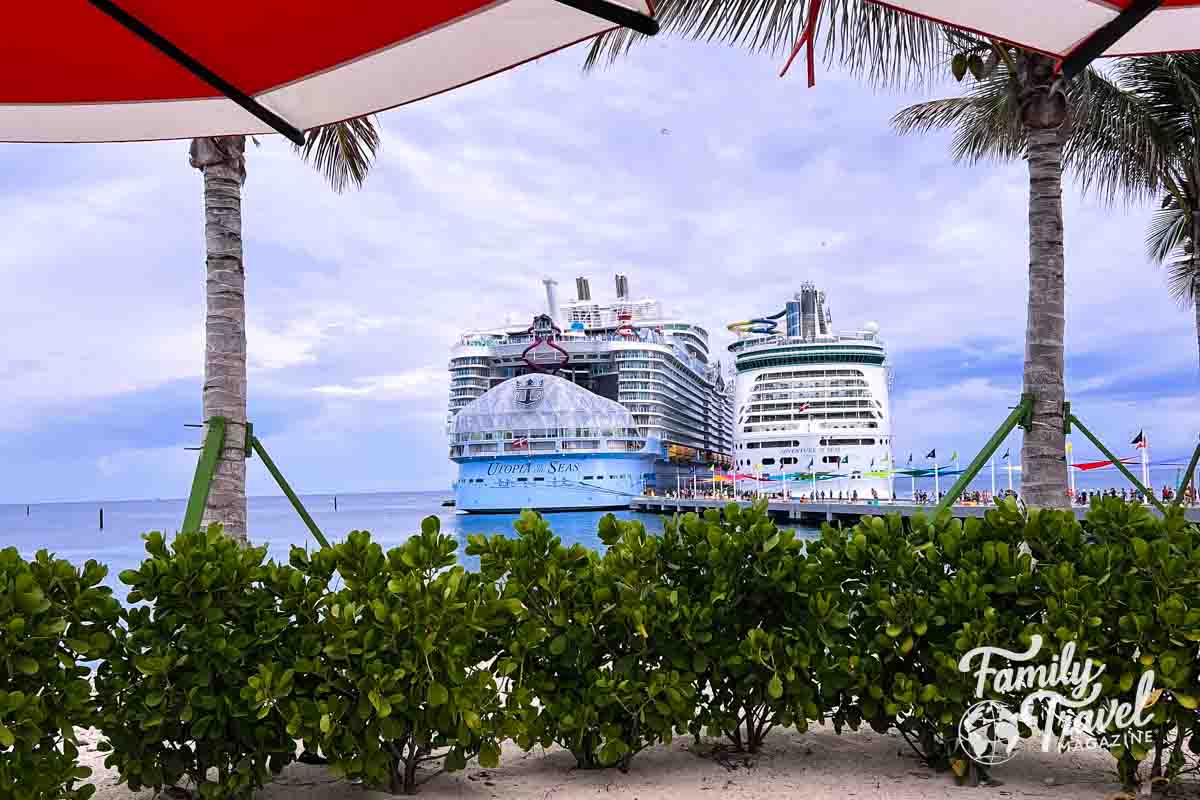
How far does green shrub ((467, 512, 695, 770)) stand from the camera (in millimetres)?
2707

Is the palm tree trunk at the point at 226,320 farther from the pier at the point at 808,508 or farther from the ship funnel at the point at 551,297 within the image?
the ship funnel at the point at 551,297

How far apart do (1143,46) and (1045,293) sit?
393 centimetres

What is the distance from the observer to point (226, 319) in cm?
475

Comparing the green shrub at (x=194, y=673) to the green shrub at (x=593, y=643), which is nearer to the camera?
the green shrub at (x=194, y=673)

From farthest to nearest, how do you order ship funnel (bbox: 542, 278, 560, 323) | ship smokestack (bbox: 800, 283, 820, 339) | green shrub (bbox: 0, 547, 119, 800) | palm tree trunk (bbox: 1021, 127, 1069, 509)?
1. ship funnel (bbox: 542, 278, 560, 323)
2. ship smokestack (bbox: 800, 283, 820, 339)
3. palm tree trunk (bbox: 1021, 127, 1069, 509)
4. green shrub (bbox: 0, 547, 119, 800)

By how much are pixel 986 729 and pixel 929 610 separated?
43 cm

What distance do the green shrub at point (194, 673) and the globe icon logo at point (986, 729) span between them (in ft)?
6.76

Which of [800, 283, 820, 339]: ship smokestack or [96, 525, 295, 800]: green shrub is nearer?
[96, 525, 295, 800]: green shrub

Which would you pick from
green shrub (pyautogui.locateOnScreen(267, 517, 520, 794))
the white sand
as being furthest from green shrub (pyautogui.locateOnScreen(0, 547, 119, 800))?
the white sand

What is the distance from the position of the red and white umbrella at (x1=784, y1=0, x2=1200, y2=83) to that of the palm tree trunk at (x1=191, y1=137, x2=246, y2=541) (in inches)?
150

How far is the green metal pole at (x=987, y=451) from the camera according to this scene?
3794mm

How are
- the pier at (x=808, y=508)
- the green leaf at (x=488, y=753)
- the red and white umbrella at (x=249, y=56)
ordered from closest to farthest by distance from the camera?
the red and white umbrella at (x=249, y=56) < the green leaf at (x=488, y=753) < the pier at (x=808, y=508)

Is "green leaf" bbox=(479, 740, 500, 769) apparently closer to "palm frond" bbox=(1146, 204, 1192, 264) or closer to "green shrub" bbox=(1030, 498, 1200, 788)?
"green shrub" bbox=(1030, 498, 1200, 788)

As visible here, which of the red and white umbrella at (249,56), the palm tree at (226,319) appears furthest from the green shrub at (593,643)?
the palm tree at (226,319)
